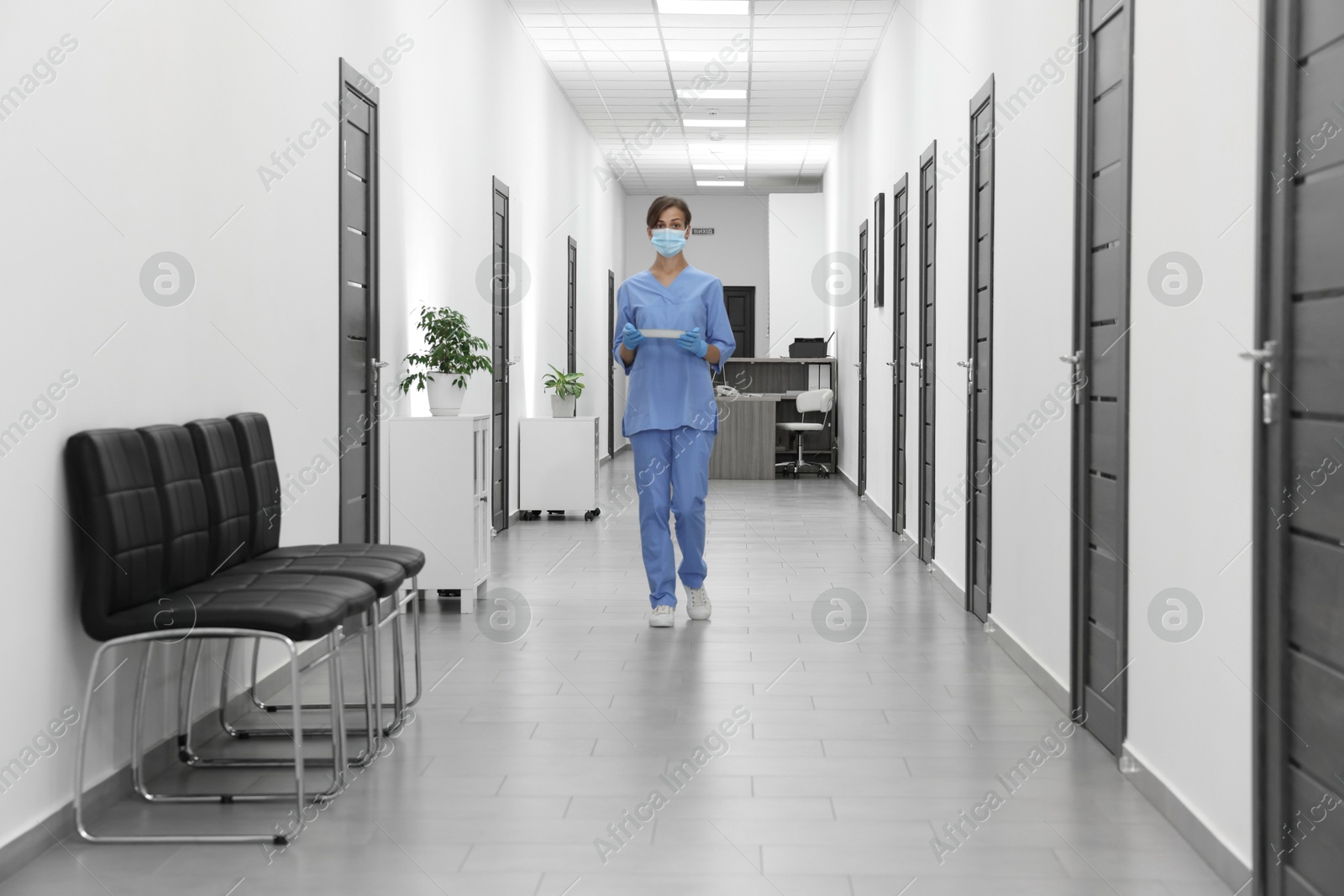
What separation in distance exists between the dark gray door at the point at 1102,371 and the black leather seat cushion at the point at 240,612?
6.24 ft

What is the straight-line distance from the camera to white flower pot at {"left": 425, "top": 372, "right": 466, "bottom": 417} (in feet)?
17.2

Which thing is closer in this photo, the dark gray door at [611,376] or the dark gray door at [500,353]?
the dark gray door at [500,353]

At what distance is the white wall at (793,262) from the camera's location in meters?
14.7

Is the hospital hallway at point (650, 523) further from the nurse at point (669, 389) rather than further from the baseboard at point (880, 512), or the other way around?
the baseboard at point (880, 512)

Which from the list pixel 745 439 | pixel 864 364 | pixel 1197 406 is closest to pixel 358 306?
pixel 1197 406

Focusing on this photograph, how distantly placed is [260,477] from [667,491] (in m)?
1.81

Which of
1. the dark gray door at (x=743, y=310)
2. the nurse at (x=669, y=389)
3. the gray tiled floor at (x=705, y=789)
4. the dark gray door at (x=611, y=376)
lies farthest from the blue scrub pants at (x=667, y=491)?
the dark gray door at (x=743, y=310)

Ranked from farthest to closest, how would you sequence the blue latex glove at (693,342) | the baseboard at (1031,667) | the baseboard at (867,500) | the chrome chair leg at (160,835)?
1. the baseboard at (867,500)
2. the blue latex glove at (693,342)
3. the baseboard at (1031,667)
4. the chrome chair leg at (160,835)

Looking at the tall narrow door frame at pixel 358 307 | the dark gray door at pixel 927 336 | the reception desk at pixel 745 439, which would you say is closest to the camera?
the tall narrow door frame at pixel 358 307

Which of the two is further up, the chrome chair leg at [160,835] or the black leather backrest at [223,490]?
the black leather backrest at [223,490]

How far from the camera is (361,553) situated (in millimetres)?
3359

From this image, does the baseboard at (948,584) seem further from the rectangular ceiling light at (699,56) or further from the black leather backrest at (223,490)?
the rectangular ceiling light at (699,56)

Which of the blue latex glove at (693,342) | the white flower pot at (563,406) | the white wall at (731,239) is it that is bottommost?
the white flower pot at (563,406)

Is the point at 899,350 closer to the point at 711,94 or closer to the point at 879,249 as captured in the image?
the point at 879,249
